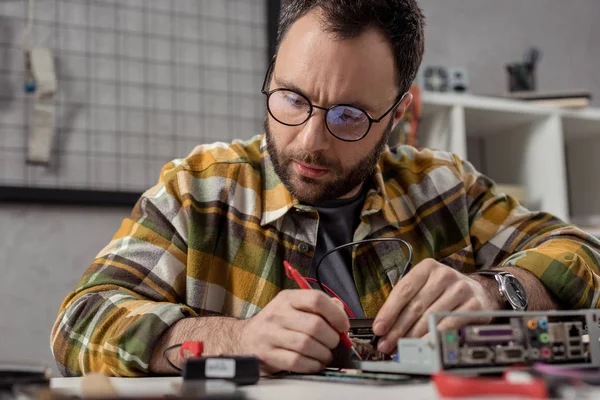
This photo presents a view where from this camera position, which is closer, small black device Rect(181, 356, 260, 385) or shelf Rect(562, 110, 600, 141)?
small black device Rect(181, 356, 260, 385)

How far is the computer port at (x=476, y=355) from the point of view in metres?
0.69

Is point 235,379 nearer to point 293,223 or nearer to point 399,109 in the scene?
point 293,223

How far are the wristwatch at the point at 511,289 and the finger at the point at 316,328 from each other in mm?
381

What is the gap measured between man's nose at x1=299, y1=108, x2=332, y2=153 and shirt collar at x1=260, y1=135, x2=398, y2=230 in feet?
0.43

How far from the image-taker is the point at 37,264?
1.92 meters

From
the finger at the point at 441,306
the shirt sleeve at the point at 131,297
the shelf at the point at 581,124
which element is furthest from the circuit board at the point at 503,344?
the shelf at the point at 581,124

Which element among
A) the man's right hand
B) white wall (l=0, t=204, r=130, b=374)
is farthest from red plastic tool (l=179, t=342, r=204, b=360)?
white wall (l=0, t=204, r=130, b=374)

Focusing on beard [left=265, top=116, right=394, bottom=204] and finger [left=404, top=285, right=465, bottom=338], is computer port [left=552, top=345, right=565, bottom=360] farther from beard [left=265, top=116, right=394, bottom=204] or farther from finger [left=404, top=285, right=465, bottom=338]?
beard [left=265, top=116, right=394, bottom=204]

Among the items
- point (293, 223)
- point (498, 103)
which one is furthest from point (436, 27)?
point (293, 223)

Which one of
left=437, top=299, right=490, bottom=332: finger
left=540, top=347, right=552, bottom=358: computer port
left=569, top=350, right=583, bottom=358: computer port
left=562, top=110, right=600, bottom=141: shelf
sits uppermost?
left=562, top=110, right=600, bottom=141: shelf

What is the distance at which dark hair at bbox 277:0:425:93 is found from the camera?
4.11 ft

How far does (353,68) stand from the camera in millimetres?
1235

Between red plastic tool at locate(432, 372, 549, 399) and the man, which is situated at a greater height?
the man

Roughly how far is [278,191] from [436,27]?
154 cm
